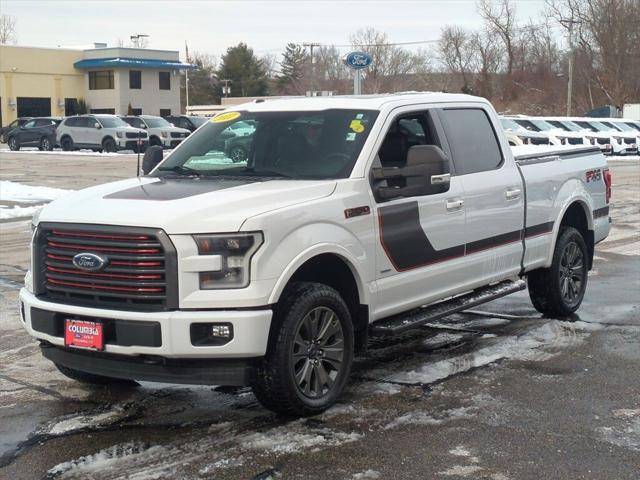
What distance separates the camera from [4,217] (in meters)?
16.9

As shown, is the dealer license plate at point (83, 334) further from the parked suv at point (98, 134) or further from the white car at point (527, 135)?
the parked suv at point (98, 134)

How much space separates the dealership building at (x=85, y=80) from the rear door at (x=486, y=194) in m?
61.2

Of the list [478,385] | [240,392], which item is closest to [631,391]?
[478,385]

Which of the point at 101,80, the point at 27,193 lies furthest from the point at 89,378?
the point at 101,80

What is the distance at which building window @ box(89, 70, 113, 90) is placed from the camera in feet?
221

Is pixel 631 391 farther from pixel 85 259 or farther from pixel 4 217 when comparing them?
pixel 4 217

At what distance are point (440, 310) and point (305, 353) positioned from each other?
5.25ft

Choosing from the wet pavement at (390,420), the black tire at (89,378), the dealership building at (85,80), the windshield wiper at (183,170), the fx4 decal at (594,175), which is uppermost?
the dealership building at (85,80)

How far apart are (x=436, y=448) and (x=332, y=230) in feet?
4.77

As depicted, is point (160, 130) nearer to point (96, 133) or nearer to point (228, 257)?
point (96, 133)

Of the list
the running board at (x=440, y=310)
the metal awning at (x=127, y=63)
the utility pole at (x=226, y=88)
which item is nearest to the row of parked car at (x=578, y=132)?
the running board at (x=440, y=310)

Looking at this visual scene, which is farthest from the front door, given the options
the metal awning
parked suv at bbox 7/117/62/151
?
the metal awning

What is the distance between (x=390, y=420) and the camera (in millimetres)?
5609

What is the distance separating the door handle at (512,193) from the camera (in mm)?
7457
